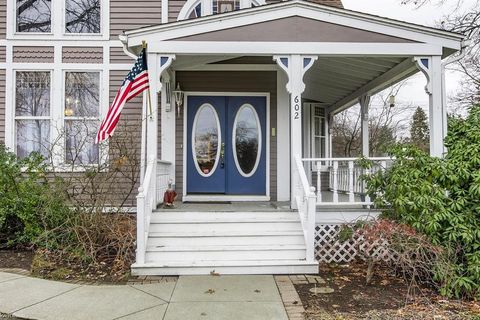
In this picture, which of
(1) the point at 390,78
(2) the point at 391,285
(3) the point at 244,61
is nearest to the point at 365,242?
(2) the point at 391,285

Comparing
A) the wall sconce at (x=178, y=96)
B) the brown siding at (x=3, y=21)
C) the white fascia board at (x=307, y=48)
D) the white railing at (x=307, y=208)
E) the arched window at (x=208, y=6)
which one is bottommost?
the white railing at (x=307, y=208)

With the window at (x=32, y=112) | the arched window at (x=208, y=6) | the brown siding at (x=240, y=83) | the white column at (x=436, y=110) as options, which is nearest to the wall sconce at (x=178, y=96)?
the brown siding at (x=240, y=83)

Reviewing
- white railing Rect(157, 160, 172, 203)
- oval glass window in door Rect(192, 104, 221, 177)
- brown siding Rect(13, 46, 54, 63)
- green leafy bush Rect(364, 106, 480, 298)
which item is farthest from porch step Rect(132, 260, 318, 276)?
brown siding Rect(13, 46, 54, 63)

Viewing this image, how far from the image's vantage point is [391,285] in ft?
16.2

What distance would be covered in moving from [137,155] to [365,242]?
4.50 metres

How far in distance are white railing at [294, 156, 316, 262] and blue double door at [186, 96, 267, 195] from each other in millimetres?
2211

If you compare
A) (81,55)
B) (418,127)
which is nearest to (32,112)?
(81,55)

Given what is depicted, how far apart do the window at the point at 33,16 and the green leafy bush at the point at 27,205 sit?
10.2 ft

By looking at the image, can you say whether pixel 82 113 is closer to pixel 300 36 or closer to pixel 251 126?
pixel 251 126

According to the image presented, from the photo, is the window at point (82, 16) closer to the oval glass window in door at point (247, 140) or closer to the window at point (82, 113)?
the window at point (82, 113)

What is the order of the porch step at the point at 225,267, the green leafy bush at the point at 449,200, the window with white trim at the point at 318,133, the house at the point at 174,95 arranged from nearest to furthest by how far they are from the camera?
the green leafy bush at the point at 449,200 < the porch step at the point at 225,267 < the house at the point at 174,95 < the window with white trim at the point at 318,133

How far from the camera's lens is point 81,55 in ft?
26.6

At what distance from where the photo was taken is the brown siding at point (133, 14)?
26.9 feet

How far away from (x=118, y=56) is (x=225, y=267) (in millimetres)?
5273
